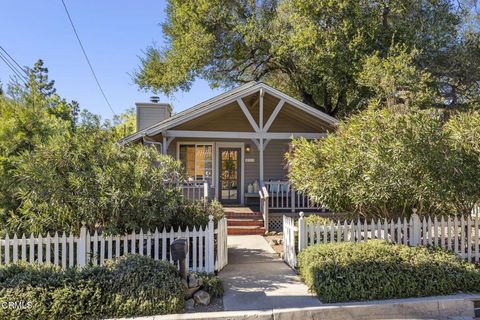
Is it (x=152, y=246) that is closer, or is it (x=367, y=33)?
(x=152, y=246)

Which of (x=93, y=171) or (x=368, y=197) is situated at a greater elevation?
(x=93, y=171)

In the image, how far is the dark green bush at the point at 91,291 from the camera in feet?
13.4

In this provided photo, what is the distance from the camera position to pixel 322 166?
667 centimetres

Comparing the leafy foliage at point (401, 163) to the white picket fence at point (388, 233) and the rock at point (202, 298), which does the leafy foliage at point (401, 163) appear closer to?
the white picket fence at point (388, 233)

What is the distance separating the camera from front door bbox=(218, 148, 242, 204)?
518 inches

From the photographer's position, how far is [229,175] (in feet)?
43.6

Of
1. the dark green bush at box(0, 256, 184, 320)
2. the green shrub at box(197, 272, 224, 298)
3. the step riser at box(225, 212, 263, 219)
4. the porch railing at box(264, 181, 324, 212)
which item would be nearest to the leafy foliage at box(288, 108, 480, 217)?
the green shrub at box(197, 272, 224, 298)

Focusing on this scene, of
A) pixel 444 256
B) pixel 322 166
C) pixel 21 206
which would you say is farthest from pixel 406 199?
pixel 21 206

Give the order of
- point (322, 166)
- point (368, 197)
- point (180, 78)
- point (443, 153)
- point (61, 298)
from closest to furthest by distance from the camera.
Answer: point (61, 298) < point (443, 153) < point (368, 197) < point (322, 166) < point (180, 78)

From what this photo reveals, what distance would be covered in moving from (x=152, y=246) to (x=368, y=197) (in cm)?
407

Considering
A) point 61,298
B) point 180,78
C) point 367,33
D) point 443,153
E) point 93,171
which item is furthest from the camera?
point 180,78

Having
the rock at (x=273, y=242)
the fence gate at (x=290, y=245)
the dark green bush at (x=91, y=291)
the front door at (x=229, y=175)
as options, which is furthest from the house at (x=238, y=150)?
the dark green bush at (x=91, y=291)

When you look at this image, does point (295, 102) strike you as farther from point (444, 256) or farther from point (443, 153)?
point (444, 256)

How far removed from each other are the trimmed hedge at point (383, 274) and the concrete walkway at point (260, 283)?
0.33 metres
